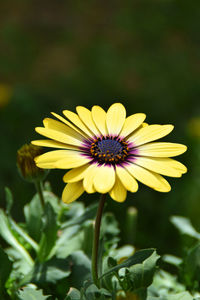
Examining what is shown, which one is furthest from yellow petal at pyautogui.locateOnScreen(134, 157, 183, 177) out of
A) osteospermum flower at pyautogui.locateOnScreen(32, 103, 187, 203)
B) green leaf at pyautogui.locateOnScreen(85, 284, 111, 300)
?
green leaf at pyautogui.locateOnScreen(85, 284, 111, 300)

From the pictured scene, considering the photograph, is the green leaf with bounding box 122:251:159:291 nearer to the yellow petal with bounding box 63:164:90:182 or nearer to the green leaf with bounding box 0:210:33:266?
the yellow petal with bounding box 63:164:90:182

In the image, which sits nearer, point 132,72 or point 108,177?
point 108,177

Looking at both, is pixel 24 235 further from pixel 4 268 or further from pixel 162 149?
pixel 162 149

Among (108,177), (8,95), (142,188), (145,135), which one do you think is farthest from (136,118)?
(8,95)

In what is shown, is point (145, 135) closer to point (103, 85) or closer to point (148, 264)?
point (148, 264)

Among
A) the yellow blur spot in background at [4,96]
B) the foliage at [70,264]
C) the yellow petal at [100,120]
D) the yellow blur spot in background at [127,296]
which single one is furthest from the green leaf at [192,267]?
the yellow blur spot in background at [4,96]

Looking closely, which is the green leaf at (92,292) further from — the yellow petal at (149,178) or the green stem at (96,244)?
the yellow petal at (149,178)

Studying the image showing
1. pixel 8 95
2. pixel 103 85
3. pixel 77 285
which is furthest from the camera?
pixel 103 85
